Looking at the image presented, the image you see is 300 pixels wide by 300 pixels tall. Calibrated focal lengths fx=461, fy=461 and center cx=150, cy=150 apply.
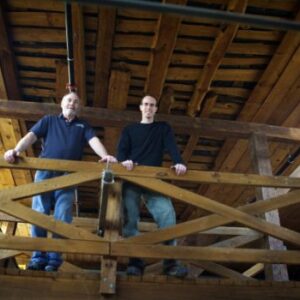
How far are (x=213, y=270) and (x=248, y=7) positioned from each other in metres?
2.76

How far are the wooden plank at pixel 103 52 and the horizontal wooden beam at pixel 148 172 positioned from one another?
5.49 ft

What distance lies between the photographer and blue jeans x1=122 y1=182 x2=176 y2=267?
396 centimetres

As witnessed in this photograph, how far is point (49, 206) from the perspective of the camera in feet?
13.1

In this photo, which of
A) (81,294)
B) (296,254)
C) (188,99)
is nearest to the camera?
(81,294)

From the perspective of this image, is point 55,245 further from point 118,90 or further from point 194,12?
point 118,90

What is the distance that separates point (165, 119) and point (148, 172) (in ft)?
7.17

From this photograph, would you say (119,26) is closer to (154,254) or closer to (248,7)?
(248,7)

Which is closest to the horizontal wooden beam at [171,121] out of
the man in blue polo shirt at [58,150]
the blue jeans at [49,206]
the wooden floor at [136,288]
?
the man in blue polo shirt at [58,150]

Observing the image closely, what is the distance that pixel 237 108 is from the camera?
6.03m

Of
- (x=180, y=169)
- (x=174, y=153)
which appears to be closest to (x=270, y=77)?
(x=174, y=153)

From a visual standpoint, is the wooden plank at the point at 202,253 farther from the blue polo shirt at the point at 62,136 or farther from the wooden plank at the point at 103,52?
the wooden plank at the point at 103,52

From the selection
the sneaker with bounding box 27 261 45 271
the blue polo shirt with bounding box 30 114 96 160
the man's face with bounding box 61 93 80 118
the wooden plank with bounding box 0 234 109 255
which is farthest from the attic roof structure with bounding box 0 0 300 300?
the man's face with bounding box 61 93 80 118

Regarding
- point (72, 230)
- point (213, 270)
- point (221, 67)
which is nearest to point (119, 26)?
point (221, 67)

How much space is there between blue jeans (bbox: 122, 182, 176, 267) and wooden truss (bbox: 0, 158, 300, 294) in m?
0.29
